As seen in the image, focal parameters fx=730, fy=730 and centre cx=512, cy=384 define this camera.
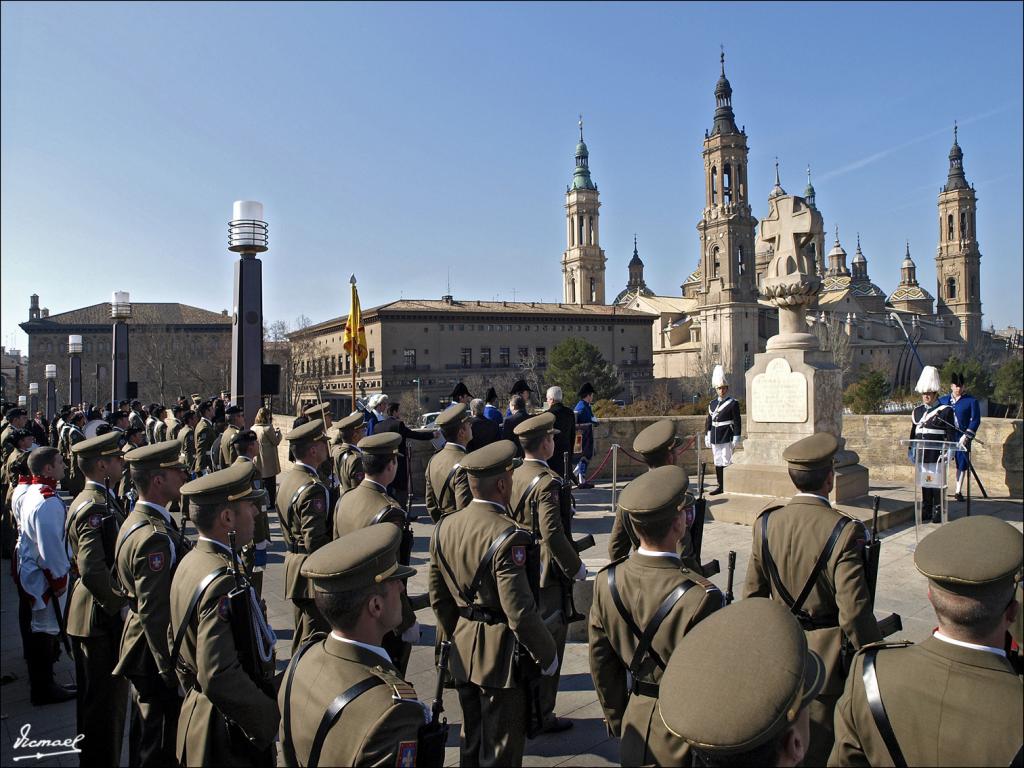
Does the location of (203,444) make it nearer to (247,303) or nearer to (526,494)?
(247,303)

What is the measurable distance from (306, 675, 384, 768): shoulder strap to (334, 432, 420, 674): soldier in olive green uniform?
6.59 feet

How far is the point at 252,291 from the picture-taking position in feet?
41.4

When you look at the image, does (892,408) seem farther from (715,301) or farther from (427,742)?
(715,301)

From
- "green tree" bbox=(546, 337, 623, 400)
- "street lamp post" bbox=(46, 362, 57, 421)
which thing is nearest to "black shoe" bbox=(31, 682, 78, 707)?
"street lamp post" bbox=(46, 362, 57, 421)

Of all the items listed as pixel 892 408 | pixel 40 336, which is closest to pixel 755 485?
pixel 892 408

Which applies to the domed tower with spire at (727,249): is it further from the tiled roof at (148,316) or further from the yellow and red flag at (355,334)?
the yellow and red flag at (355,334)

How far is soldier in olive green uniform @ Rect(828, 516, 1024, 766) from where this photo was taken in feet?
6.65

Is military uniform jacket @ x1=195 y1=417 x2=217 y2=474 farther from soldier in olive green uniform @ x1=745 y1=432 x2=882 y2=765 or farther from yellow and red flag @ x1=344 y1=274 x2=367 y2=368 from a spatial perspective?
soldier in olive green uniform @ x1=745 y1=432 x2=882 y2=765

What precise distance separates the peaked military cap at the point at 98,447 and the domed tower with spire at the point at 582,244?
360 ft

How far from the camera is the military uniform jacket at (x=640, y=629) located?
294 cm

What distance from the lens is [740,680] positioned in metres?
1.72

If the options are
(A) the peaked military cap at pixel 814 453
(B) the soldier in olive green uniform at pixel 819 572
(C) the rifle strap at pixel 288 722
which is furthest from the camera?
(A) the peaked military cap at pixel 814 453

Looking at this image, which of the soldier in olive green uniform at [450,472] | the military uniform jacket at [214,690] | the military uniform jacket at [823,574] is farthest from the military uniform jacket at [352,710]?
the soldier in olive green uniform at [450,472]

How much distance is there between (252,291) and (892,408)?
77.3 ft
